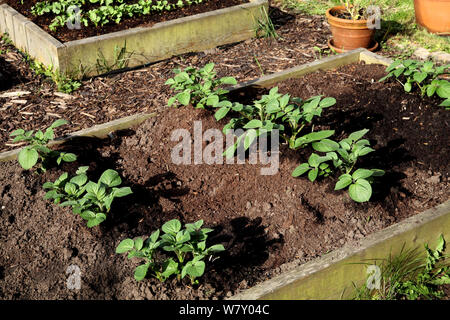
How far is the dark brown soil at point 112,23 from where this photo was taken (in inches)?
208

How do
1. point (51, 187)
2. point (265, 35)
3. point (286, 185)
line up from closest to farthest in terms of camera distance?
1. point (51, 187)
2. point (286, 185)
3. point (265, 35)

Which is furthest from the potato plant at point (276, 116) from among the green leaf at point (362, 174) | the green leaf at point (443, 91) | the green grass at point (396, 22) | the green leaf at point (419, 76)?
the green grass at point (396, 22)

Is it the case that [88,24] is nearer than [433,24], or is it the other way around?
[88,24]

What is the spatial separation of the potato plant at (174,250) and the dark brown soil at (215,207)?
10 cm

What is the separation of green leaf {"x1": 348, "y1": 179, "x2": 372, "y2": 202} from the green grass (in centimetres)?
307

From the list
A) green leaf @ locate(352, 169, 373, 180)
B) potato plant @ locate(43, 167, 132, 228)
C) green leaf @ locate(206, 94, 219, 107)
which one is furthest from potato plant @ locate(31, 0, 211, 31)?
green leaf @ locate(352, 169, 373, 180)

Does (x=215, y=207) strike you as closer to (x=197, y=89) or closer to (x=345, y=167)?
(x=345, y=167)

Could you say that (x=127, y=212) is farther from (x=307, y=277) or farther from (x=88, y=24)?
(x=88, y=24)

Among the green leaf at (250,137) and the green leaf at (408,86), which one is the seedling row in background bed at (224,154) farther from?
the green leaf at (408,86)

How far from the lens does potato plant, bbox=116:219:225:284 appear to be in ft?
8.61

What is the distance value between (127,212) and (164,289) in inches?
25.1

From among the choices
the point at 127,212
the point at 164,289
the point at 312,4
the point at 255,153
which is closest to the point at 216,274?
the point at 164,289

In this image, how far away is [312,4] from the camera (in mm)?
6879

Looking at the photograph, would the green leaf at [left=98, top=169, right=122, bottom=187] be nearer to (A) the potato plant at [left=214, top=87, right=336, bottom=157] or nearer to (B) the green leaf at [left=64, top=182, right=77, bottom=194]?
(B) the green leaf at [left=64, top=182, right=77, bottom=194]
